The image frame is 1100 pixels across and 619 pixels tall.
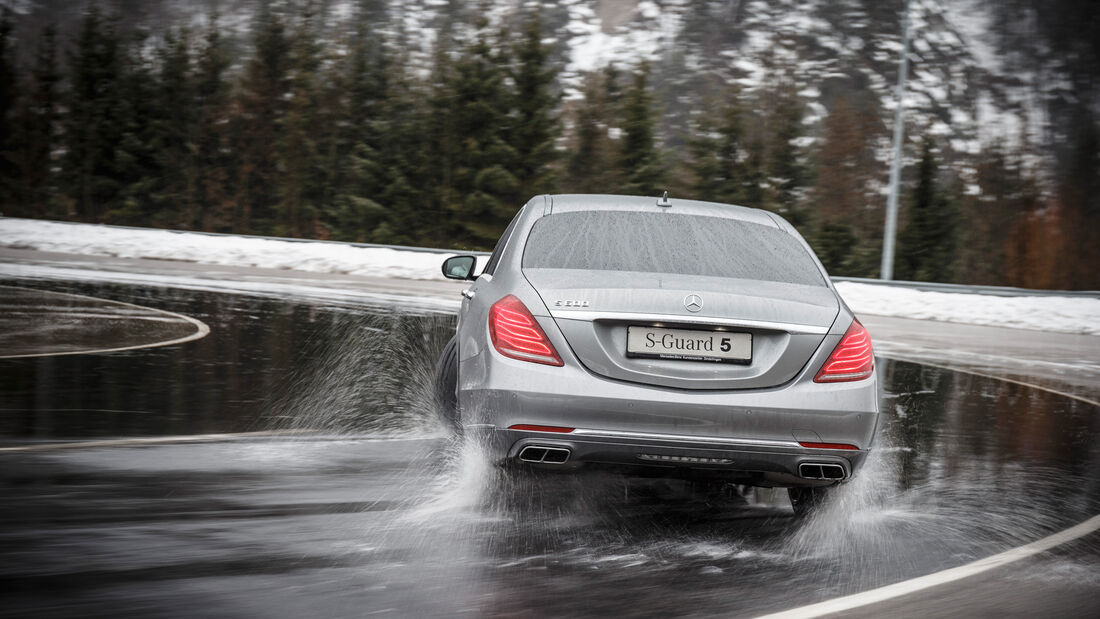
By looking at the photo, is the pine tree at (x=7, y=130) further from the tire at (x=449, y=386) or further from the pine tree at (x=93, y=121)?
the tire at (x=449, y=386)

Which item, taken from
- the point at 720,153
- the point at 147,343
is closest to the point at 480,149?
the point at 720,153

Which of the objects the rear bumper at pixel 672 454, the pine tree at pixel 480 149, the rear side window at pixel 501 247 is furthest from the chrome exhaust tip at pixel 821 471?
the pine tree at pixel 480 149

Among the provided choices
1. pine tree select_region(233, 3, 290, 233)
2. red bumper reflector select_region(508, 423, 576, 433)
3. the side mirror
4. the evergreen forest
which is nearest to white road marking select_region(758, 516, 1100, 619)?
red bumper reflector select_region(508, 423, 576, 433)

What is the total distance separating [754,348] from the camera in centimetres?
510

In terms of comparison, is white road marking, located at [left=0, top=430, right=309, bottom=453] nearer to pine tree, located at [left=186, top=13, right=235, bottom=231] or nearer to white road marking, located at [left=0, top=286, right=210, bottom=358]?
white road marking, located at [left=0, top=286, right=210, bottom=358]

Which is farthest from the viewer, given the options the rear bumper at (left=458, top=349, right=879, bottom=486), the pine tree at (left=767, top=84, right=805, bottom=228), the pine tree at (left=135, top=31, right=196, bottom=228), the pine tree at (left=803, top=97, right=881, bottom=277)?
the pine tree at (left=803, top=97, right=881, bottom=277)

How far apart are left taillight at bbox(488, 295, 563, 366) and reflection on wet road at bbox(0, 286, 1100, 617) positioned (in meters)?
0.74

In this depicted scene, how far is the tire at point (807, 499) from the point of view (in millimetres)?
5687

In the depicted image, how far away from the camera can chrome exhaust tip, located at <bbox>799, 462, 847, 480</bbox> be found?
5113 mm

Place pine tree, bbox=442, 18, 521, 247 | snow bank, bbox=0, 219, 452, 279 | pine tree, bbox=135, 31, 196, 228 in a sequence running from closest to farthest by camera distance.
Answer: snow bank, bbox=0, 219, 452, 279
pine tree, bbox=442, 18, 521, 247
pine tree, bbox=135, 31, 196, 228

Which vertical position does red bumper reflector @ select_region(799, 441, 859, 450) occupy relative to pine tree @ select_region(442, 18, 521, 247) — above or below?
above

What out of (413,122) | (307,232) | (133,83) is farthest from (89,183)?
(413,122)

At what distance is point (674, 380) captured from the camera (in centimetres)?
504

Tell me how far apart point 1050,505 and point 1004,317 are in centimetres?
1618
